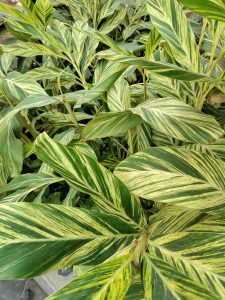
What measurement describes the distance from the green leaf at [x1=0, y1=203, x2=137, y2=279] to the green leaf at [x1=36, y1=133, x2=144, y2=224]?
0.05 ft

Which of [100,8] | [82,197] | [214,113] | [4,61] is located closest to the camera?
[214,113]

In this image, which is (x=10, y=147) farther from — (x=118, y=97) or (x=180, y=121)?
(x=180, y=121)

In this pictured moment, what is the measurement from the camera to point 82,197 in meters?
0.79

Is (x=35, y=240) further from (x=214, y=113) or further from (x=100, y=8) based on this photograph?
(x=100, y=8)

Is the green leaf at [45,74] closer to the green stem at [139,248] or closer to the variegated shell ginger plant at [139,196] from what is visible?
the variegated shell ginger plant at [139,196]

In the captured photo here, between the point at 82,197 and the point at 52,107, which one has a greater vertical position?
the point at 52,107

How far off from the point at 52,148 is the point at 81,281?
0.50 feet

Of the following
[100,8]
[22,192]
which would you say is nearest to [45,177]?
[22,192]

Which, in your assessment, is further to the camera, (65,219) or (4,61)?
(4,61)

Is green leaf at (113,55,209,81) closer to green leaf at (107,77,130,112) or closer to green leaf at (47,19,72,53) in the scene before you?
green leaf at (107,77,130,112)

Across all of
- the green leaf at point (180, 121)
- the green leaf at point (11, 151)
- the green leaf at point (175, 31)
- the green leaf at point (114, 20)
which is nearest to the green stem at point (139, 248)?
the green leaf at point (180, 121)

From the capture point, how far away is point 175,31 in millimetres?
535

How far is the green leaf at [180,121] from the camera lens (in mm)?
492

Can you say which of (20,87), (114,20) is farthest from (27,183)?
(114,20)
